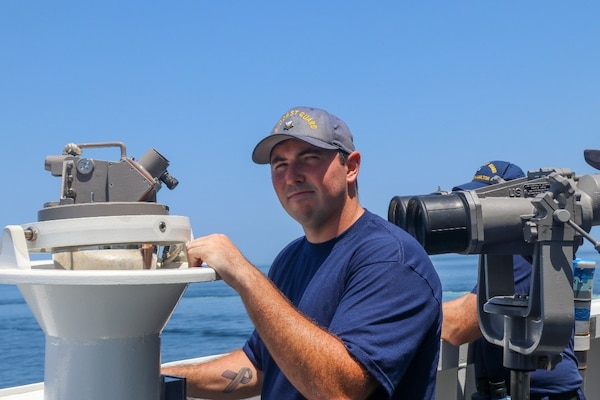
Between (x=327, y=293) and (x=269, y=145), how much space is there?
45 cm

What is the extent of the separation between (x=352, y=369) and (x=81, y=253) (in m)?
0.64

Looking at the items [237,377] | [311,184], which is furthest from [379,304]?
[237,377]

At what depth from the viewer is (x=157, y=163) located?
1.70 metres

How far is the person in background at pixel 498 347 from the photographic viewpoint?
108 inches

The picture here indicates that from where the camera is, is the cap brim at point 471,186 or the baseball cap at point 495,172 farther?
the baseball cap at point 495,172

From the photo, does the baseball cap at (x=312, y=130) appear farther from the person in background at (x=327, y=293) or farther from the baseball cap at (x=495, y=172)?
the baseball cap at (x=495, y=172)

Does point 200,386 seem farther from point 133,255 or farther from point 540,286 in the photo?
point 540,286

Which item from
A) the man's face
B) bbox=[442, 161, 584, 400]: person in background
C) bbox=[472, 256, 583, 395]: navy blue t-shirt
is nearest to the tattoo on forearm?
the man's face

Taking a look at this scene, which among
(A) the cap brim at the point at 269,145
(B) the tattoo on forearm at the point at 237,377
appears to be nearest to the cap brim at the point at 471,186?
(A) the cap brim at the point at 269,145

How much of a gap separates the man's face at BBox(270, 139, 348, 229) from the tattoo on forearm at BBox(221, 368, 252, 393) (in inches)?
21.0

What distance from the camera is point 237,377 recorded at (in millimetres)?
2242

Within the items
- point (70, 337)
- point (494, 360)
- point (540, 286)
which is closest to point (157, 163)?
point (70, 337)

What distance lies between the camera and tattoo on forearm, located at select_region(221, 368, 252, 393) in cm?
223

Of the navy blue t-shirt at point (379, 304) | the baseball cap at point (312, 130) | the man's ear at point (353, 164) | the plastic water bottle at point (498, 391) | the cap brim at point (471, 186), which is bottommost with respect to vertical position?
the plastic water bottle at point (498, 391)
